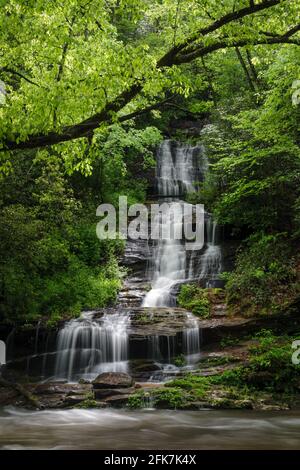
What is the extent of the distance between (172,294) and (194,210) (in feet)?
21.1

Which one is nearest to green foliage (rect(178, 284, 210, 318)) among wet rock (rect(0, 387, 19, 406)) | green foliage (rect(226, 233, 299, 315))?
green foliage (rect(226, 233, 299, 315))

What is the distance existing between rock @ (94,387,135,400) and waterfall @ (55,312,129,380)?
1978 millimetres

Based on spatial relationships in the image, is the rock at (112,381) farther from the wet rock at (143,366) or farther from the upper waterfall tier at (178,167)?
the upper waterfall tier at (178,167)

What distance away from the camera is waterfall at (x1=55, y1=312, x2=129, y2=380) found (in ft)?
41.6

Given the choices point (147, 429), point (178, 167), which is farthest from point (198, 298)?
point (178, 167)

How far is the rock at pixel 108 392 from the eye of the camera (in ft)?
33.6

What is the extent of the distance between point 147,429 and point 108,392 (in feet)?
8.91

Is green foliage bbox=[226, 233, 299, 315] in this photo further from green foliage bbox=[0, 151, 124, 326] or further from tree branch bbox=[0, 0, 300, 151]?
tree branch bbox=[0, 0, 300, 151]

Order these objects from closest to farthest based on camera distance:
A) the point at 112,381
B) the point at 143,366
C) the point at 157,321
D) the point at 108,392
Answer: the point at 108,392, the point at 112,381, the point at 143,366, the point at 157,321

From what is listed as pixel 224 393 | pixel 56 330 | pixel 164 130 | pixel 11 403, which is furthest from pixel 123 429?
pixel 164 130

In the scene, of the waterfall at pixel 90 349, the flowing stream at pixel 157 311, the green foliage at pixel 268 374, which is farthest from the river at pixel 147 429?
the flowing stream at pixel 157 311

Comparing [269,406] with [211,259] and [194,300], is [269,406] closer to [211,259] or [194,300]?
[194,300]

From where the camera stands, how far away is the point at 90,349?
13.1 metres
